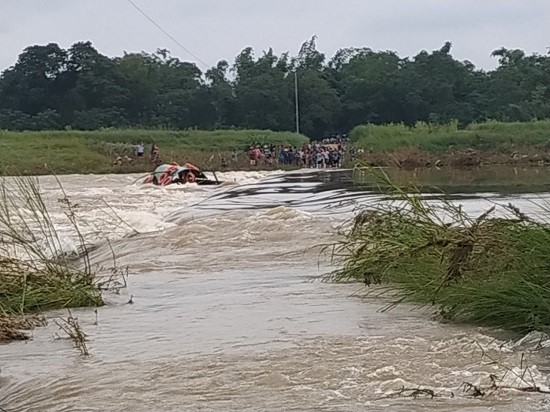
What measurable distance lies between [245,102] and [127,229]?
201 ft

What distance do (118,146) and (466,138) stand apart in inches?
804

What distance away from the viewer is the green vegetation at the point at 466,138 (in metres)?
54.4

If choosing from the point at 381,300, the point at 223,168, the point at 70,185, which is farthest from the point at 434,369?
the point at 223,168

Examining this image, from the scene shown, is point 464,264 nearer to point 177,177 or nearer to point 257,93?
point 177,177

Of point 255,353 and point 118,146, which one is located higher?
point 118,146

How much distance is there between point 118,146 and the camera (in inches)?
2082

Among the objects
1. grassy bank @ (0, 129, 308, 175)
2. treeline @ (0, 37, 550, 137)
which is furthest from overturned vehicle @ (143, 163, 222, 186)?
treeline @ (0, 37, 550, 137)

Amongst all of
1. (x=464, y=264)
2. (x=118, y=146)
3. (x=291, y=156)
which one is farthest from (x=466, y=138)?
(x=464, y=264)

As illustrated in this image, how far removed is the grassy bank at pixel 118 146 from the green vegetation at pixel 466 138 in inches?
284

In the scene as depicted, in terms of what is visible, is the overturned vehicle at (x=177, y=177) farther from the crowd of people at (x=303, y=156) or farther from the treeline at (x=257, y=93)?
the treeline at (x=257, y=93)

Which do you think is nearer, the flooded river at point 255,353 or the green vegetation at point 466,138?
the flooded river at point 255,353

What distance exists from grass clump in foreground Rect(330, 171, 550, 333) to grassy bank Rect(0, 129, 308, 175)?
113 ft

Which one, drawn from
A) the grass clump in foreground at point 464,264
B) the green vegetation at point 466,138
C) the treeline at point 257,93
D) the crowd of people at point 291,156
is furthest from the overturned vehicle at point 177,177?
the treeline at point 257,93

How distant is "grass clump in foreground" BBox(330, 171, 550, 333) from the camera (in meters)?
6.83
